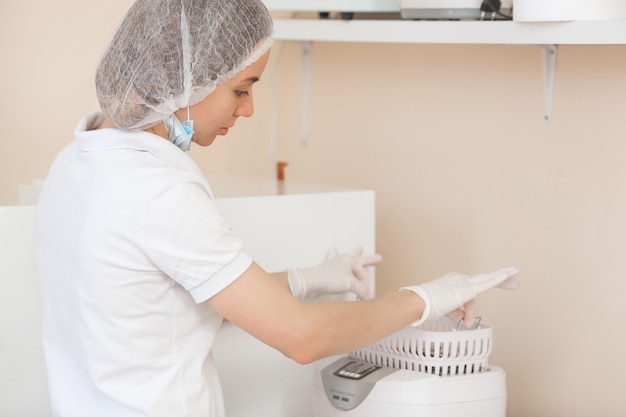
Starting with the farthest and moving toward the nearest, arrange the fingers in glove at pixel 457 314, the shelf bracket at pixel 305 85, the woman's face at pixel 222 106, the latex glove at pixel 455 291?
the shelf bracket at pixel 305 85 → the fingers in glove at pixel 457 314 → the latex glove at pixel 455 291 → the woman's face at pixel 222 106

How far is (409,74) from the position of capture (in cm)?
205

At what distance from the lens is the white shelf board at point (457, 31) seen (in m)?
1.44

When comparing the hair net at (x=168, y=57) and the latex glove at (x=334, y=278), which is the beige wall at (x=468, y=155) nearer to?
the latex glove at (x=334, y=278)

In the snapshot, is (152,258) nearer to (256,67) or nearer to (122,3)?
(256,67)

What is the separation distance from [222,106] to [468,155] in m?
0.74

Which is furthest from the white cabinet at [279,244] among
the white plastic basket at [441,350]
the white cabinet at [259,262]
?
the white plastic basket at [441,350]

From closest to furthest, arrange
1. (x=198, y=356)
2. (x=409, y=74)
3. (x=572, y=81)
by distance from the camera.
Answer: (x=198, y=356) → (x=572, y=81) → (x=409, y=74)

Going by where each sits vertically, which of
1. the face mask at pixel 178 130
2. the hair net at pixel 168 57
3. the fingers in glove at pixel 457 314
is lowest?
the fingers in glove at pixel 457 314

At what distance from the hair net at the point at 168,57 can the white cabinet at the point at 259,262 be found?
12.7 inches

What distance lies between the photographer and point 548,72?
5.67 feet

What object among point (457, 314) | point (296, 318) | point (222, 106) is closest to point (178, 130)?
point (222, 106)

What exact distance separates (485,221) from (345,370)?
1.68ft

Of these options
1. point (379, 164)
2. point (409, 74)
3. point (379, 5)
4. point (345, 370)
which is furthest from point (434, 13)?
point (345, 370)

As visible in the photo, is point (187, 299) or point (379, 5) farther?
point (379, 5)
